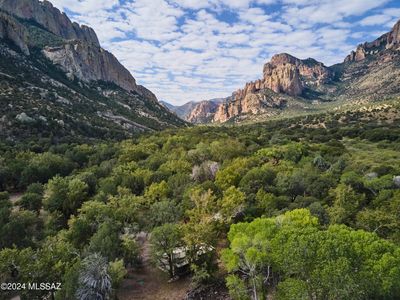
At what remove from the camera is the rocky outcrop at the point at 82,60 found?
5991 inches

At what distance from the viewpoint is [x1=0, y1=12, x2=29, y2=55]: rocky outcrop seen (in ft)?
419

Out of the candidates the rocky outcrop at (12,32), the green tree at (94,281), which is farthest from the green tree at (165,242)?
the rocky outcrop at (12,32)

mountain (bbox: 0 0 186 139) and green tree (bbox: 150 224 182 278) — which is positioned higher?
mountain (bbox: 0 0 186 139)

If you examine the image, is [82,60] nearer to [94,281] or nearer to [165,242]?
[165,242]

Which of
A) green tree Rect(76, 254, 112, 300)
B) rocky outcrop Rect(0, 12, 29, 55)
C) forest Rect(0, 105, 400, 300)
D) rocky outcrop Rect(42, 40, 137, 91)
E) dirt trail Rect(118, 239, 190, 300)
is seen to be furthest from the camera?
rocky outcrop Rect(42, 40, 137, 91)

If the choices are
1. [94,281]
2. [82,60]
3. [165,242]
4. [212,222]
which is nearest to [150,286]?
[165,242]

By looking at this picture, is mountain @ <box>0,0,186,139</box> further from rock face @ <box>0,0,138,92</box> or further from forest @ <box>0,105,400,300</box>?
forest @ <box>0,105,400,300</box>

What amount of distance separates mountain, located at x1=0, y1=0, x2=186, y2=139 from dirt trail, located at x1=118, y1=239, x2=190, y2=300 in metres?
55.8

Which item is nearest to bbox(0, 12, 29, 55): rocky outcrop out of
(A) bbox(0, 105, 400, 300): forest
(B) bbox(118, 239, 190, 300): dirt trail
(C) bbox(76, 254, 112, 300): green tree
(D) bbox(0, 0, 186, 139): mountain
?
(D) bbox(0, 0, 186, 139): mountain

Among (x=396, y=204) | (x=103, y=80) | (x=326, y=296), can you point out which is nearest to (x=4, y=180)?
(x=326, y=296)

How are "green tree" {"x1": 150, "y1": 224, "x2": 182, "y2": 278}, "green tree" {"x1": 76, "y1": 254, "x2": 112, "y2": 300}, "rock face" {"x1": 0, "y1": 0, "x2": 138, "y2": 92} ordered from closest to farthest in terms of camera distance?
"green tree" {"x1": 76, "y1": 254, "x2": 112, "y2": 300}
"green tree" {"x1": 150, "y1": 224, "x2": 182, "y2": 278}
"rock face" {"x1": 0, "y1": 0, "x2": 138, "y2": 92}

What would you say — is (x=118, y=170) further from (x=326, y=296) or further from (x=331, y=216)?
(x=326, y=296)

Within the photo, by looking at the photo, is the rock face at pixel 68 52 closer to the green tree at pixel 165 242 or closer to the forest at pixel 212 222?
the forest at pixel 212 222

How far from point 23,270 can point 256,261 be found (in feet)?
49.7
